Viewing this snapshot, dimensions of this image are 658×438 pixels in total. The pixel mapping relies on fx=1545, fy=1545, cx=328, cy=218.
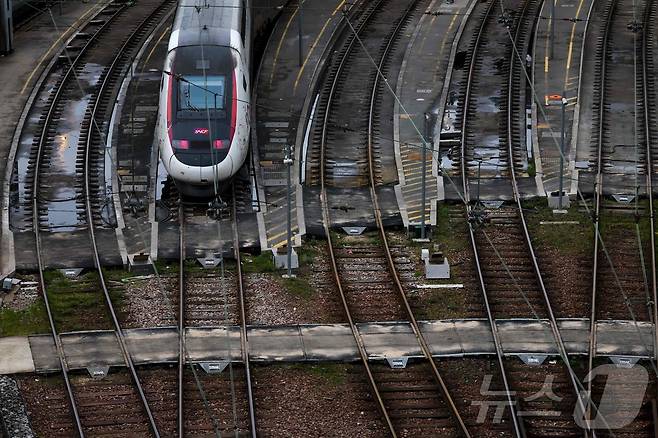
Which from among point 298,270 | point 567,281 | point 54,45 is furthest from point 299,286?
point 54,45

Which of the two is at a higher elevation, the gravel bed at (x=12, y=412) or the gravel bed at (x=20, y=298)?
the gravel bed at (x=12, y=412)

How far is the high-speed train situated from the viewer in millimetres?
46250

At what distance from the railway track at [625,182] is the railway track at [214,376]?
799cm

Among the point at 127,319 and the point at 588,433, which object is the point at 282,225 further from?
the point at 588,433

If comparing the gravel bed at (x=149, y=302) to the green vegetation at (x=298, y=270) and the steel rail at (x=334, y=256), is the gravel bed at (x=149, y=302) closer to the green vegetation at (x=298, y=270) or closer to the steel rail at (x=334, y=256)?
the green vegetation at (x=298, y=270)

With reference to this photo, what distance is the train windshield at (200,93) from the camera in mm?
47312

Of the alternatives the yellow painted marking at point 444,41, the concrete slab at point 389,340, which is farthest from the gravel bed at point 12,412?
the yellow painted marking at point 444,41

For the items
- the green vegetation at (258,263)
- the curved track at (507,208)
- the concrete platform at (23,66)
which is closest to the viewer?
the curved track at (507,208)

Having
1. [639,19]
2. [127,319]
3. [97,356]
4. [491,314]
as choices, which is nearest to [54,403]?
[97,356]

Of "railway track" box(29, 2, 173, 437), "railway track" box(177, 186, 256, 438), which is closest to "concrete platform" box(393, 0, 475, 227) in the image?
"railway track" box(177, 186, 256, 438)

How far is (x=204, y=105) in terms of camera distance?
47.3 m

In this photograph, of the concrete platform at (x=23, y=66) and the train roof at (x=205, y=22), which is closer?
the concrete platform at (x=23, y=66)

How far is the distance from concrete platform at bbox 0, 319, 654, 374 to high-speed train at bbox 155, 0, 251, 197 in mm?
8089

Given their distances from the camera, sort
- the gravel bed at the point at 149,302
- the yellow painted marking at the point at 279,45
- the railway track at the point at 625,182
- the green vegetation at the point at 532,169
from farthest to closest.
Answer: the yellow painted marking at the point at 279,45
the green vegetation at the point at 532,169
the gravel bed at the point at 149,302
the railway track at the point at 625,182
